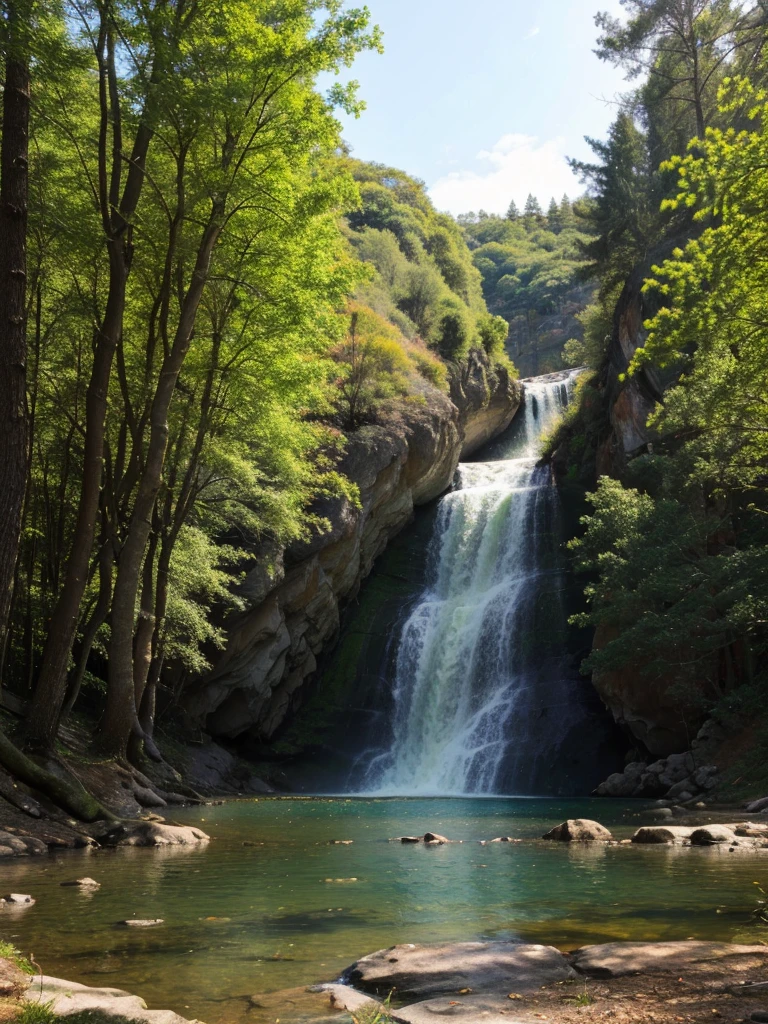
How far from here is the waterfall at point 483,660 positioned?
25.0m

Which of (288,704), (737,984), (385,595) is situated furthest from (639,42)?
(737,984)

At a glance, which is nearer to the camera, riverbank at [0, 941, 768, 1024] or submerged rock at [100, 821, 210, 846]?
riverbank at [0, 941, 768, 1024]

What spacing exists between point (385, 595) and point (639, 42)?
2367 cm

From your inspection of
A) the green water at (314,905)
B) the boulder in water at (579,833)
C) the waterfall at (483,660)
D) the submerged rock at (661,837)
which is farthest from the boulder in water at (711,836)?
the waterfall at (483,660)

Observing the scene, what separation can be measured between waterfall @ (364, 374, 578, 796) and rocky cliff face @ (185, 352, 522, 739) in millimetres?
2548

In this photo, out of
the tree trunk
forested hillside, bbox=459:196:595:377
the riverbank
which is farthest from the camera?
forested hillside, bbox=459:196:595:377

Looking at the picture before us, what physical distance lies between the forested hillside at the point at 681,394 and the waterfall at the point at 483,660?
261 cm

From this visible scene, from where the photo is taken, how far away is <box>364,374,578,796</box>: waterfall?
25.0m

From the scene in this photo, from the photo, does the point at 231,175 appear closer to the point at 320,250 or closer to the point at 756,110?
the point at 320,250

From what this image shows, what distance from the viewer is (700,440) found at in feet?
64.1

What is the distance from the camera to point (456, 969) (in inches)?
171

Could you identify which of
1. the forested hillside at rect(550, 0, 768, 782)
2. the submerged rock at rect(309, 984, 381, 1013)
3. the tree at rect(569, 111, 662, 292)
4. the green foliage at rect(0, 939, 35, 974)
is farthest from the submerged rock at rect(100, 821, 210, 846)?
the tree at rect(569, 111, 662, 292)

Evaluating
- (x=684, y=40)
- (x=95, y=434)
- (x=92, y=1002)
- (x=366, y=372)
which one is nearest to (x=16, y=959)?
(x=92, y=1002)

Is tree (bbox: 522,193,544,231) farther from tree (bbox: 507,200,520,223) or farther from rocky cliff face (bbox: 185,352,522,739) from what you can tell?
rocky cliff face (bbox: 185,352,522,739)
